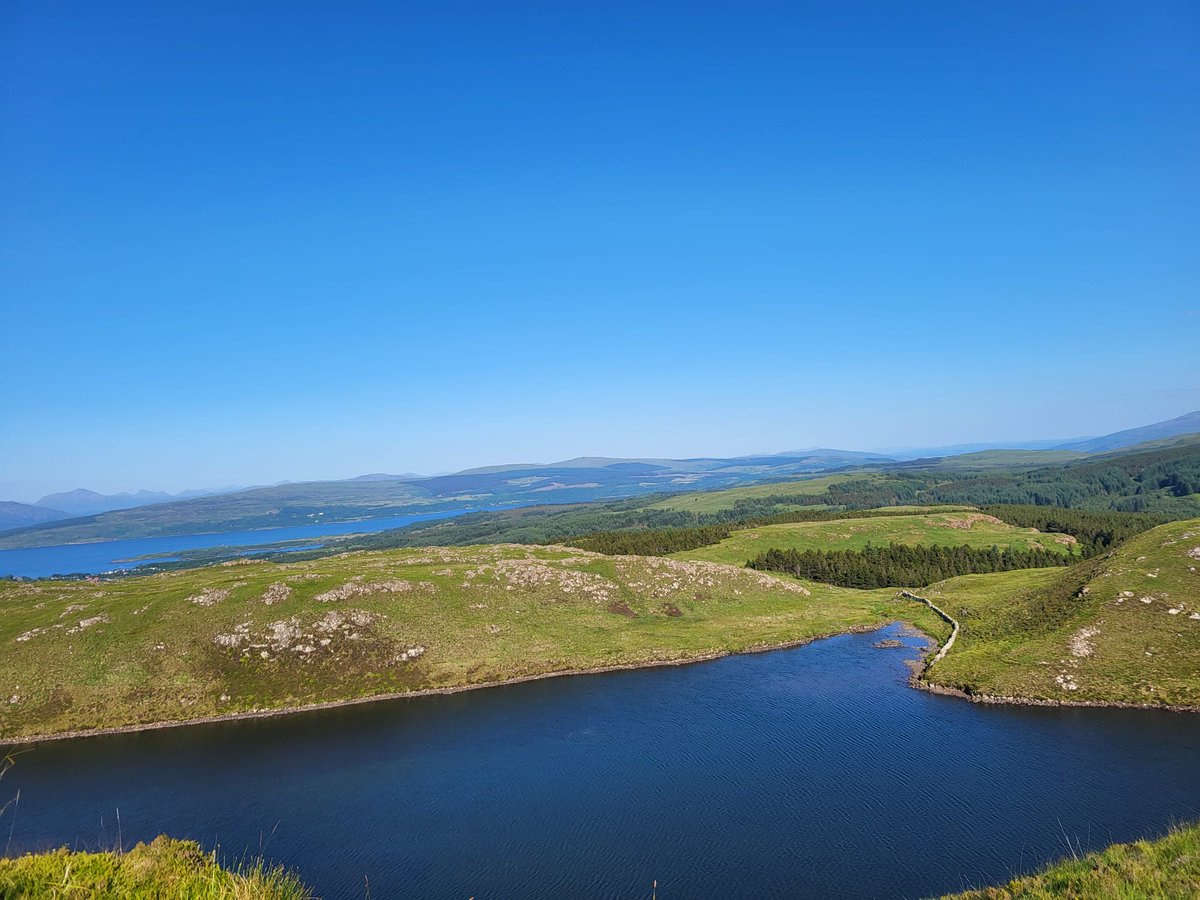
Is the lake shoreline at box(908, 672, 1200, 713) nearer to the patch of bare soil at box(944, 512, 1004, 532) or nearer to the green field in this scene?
the green field

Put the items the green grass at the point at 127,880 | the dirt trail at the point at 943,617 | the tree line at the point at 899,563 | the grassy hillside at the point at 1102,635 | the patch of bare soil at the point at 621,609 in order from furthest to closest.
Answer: the tree line at the point at 899,563, the patch of bare soil at the point at 621,609, the dirt trail at the point at 943,617, the grassy hillside at the point at 1102,635, the green grass at the point at 127,880

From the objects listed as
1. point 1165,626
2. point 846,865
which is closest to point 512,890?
point 846,865

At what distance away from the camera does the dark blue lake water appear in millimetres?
33750

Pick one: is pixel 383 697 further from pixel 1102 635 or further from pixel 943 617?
pixel 943 617

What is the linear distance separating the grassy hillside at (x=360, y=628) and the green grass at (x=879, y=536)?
32.5 metres

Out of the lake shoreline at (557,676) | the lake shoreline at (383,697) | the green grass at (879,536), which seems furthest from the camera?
the green grass at (879,536)

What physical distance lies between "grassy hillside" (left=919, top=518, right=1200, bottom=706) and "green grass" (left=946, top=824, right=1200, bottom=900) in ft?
140

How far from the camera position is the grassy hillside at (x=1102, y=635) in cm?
5500

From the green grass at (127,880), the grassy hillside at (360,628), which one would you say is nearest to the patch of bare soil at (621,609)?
the grassy hillside at (360,628)

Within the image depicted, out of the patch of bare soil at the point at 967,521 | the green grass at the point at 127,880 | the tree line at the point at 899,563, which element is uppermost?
the green grass at the point at 127,880

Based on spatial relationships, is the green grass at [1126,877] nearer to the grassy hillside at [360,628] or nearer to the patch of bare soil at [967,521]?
the grassy hillside at [360,628]

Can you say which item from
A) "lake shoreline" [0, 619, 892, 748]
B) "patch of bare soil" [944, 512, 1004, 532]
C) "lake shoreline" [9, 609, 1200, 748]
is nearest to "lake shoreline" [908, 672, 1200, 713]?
"lake shoreline" [9, 609, 1200, 748]

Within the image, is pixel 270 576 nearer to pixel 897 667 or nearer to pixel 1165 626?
pixel 897 667

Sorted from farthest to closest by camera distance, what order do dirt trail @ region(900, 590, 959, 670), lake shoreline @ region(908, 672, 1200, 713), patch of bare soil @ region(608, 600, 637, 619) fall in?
patch of bare soil @ region(608, 600, 637, 619), dirt trail @ region(900, 590, 959, 670), lake shoreline @ region(908, 672, 1200, 713)
